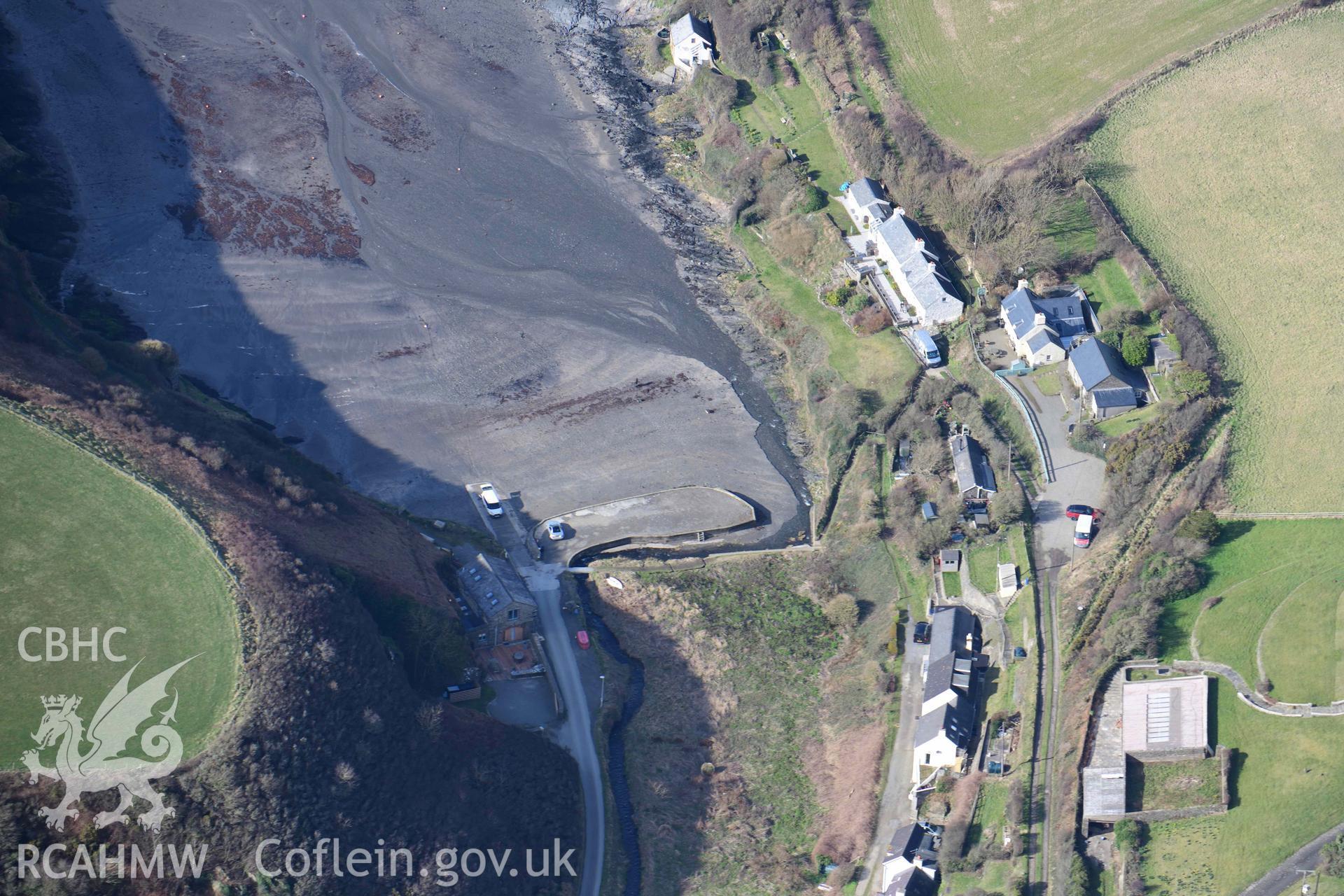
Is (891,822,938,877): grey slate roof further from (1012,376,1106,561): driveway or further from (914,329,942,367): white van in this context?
(914,329,942,367): white van

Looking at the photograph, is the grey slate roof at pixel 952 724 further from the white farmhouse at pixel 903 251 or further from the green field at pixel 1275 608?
the white farmhouse at pixel 903 251

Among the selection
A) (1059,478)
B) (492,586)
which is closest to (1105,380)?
(1059,478)

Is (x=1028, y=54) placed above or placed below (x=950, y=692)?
above

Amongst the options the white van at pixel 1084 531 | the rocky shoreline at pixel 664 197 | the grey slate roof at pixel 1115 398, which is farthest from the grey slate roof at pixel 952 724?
the grey slate roof at pixel 1115 398

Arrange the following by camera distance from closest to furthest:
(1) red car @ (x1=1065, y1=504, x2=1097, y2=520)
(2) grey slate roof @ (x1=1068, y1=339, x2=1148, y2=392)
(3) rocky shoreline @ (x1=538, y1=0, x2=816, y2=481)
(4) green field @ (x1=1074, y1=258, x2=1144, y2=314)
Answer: (1) red car @ (x1=1065, y1=504, x2=1097, y2=520) < (2) grey slate roof @ (x1=1068, y1=339, x2=1148, y2=392) < (4) green field @ (x1=1074, y1=258, x2=1144, y2=314) < (3) rocky shoreline @ (x1=538, y1=0, x2=816, y2=481)

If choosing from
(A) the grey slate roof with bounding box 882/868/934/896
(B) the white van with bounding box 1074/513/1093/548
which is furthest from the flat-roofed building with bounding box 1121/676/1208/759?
(A) the grey slate roof with bounding box 882/868/934/896

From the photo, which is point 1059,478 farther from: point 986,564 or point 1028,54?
point 1028,54

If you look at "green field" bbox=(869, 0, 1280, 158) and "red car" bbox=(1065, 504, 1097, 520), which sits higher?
"green field" bbox=(869, 0, 1280, 158)
